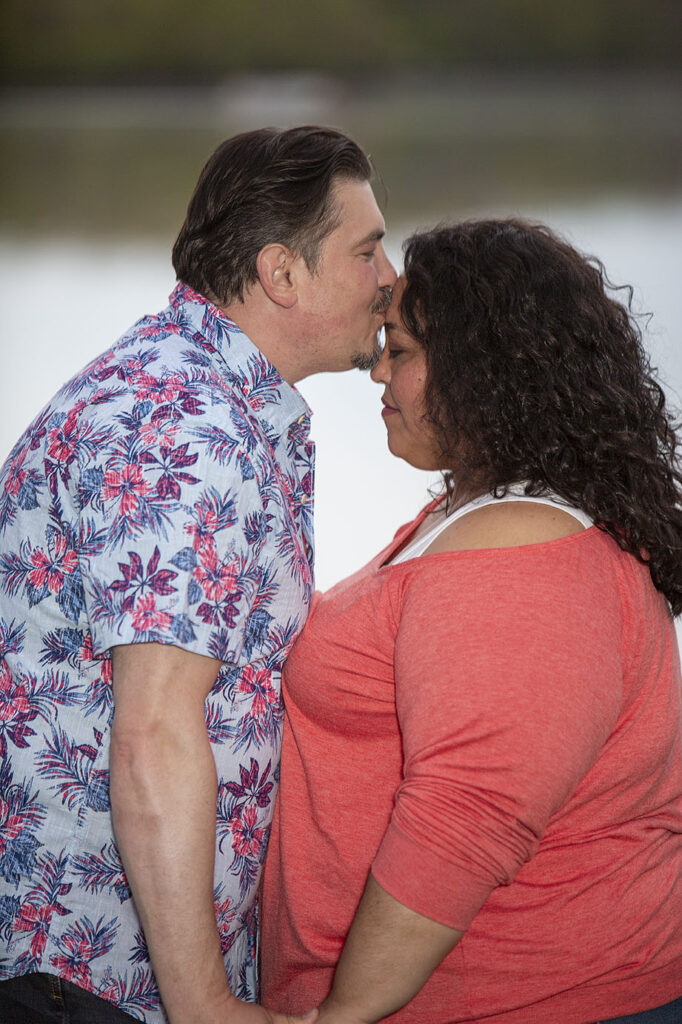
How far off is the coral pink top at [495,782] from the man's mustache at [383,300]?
0.40 metres

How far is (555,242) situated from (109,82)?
10.5ft

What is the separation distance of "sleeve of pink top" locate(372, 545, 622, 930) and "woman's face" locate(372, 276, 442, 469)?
328 mm

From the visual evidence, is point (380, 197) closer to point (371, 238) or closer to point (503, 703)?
point (371, 238)

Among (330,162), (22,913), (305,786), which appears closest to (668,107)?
(330,162)

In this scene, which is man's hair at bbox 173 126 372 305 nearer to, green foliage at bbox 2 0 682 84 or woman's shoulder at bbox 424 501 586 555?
woman's shoulder at bbox 424 501 586 555

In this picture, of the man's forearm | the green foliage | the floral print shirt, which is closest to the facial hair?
the floral print shirt

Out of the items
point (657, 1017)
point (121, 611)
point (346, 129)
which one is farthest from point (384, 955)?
point (346, 129)

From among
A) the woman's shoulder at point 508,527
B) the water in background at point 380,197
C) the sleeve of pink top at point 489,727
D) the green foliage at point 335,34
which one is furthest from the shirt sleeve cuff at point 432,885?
the green foliage at point 335,34

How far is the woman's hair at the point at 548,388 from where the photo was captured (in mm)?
1176

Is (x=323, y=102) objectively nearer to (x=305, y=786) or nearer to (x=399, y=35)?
(x=399, y=35)

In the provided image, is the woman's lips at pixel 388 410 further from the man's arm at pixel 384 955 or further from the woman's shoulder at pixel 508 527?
the man's arm at pixel 384 955

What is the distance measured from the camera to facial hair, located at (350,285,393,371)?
147 centimetres

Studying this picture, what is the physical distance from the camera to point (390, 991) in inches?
41.7

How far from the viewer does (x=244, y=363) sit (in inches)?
50.8
